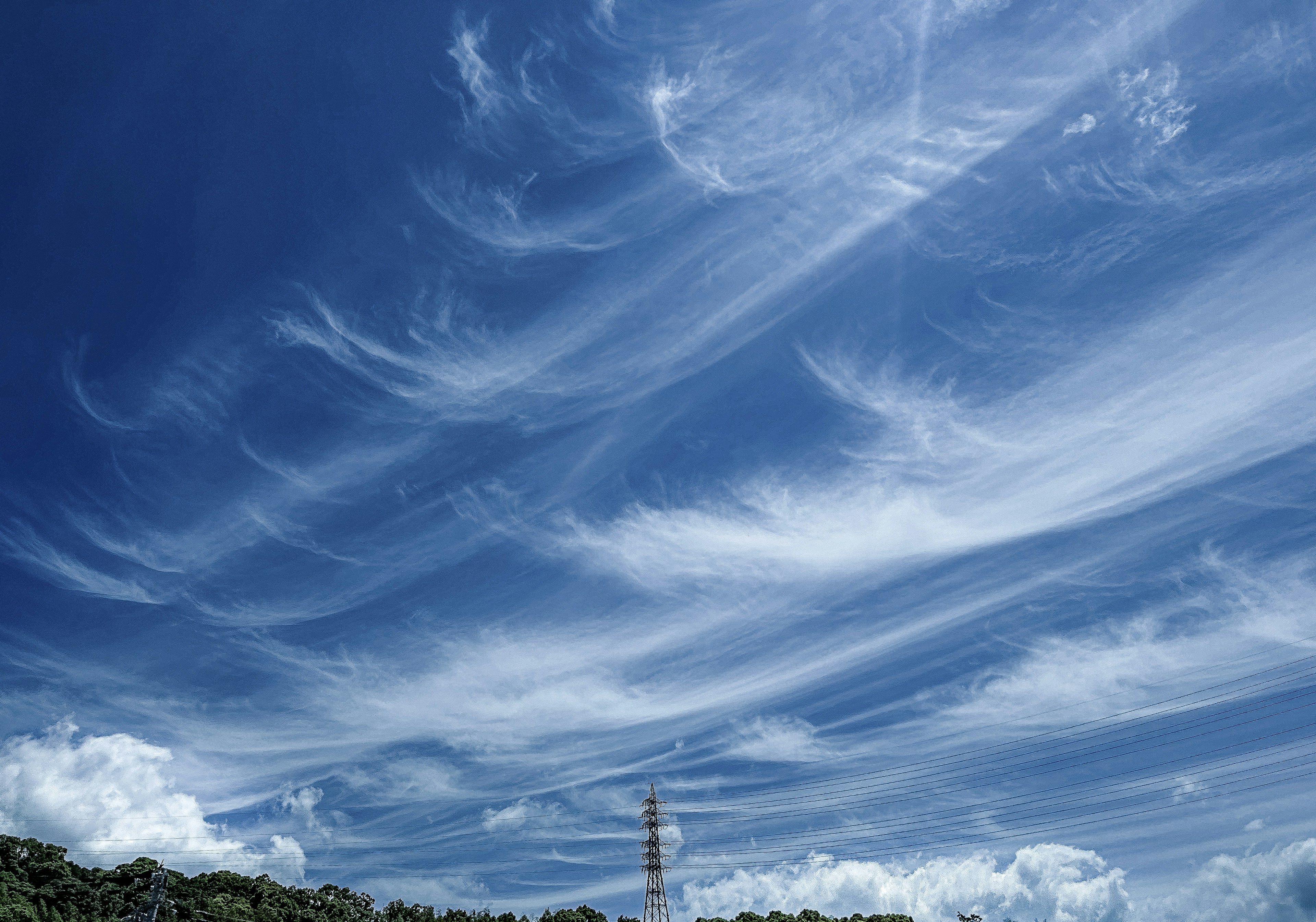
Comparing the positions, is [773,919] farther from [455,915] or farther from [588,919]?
[455,915]

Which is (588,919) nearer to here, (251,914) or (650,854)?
(650,854)

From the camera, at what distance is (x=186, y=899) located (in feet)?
285

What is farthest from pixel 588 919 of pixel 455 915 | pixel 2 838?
pixel 2 838

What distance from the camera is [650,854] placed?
84.4 meters

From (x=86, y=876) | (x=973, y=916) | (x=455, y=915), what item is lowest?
(x=973, y=916)

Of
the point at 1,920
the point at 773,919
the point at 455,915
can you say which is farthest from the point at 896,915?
the point at 1,920

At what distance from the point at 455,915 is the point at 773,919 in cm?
3668

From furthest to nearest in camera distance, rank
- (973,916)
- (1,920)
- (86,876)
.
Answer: (973,916) < (86,876) < (1,920)

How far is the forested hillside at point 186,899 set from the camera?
8112 cm

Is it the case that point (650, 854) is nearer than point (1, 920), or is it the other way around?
point (1, 920)

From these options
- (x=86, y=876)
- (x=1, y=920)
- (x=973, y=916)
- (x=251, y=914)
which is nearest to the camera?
(x=1, y=920)

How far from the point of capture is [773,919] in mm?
90250

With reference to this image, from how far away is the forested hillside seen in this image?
266ft

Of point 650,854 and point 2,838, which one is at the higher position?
point 2,838
